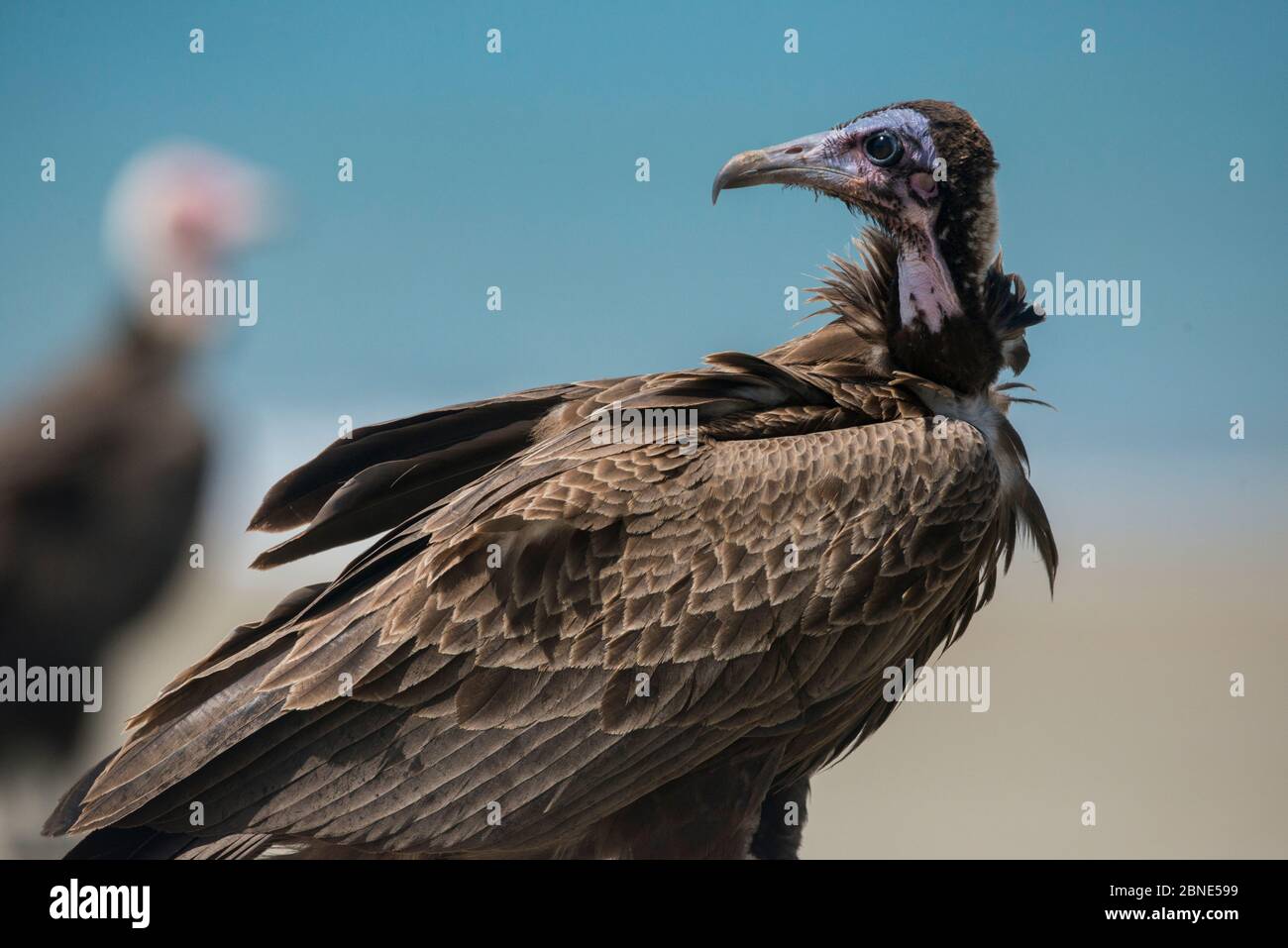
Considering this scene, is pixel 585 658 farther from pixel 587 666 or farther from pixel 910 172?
pixel 910 172

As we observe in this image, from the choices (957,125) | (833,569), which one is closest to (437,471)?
(833,569)

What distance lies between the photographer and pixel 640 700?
162 inches

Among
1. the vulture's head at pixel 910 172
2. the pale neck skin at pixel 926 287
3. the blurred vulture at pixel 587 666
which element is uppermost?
the vulture's head at pixel 910 172

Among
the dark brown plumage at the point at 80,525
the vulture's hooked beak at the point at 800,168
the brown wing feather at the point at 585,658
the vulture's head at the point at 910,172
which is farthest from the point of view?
the dark brown plumage at the point at 80,525

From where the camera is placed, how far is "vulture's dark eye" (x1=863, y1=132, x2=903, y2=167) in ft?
15.1

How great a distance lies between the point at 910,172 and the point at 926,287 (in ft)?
1.37

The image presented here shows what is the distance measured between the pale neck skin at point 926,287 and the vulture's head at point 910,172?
26 millimetres

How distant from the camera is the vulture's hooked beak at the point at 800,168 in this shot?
4.76m

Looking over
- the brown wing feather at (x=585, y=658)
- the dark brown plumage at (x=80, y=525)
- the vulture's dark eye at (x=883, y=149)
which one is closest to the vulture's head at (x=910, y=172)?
the vulture's dark eye at (x=883, y=149)

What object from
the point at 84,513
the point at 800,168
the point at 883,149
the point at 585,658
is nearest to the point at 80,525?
the point at 84,513

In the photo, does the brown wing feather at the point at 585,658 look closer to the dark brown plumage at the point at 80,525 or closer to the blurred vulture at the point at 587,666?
the blurred vulture at the point at 587,666

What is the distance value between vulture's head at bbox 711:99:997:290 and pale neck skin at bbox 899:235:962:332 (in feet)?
0.09

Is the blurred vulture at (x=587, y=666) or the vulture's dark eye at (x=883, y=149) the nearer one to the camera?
the blurred vulture at (x=587, y=666)

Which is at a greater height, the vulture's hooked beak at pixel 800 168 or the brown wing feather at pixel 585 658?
the vulture's hooked beak at pixel 800 168
